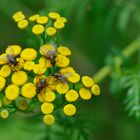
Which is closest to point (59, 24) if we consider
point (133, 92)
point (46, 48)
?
point (46, 48)

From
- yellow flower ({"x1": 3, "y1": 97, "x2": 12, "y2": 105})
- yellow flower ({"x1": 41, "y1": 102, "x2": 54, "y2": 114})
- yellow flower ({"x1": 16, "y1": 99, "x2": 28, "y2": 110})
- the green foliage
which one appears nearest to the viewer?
yellow flower ({"x1": 41, "y1": 102, "x2": 54, "y2": 114})

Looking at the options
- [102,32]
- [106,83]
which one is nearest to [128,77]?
[102,32]

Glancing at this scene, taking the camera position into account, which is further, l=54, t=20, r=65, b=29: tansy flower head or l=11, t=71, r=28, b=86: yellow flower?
l=54, t=20, r=65, b=29: tansy flower head

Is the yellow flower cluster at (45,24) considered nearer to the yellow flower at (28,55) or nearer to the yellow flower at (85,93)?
the yellow flower at (28,55)

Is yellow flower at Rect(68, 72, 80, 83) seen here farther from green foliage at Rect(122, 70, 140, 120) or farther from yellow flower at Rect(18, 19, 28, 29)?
green foliage at Rect(122, 70, 140, 120)

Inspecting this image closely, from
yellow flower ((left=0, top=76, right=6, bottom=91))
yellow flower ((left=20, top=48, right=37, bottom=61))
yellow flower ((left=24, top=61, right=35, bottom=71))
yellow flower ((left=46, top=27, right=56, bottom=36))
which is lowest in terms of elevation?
yellow flower ((left=0, top=76, right=6, bottom=91))

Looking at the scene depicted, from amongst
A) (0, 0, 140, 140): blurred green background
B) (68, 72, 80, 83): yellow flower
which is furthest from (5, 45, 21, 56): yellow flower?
(0, 0, 140, 140): blurred green background
